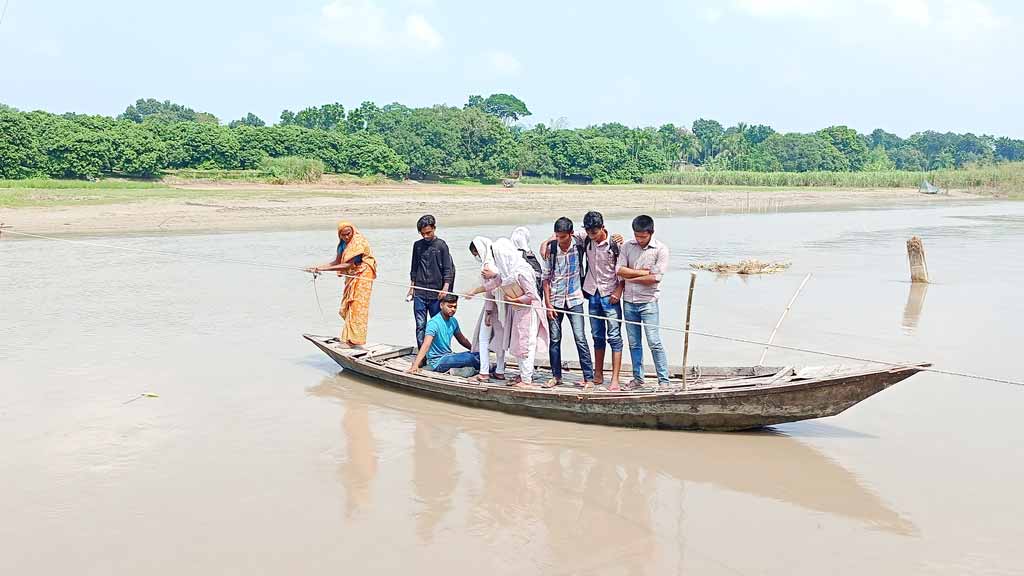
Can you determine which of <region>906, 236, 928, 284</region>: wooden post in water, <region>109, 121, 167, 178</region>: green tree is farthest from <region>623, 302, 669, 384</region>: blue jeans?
<region>109, 121, 167, 178</region>: green tree

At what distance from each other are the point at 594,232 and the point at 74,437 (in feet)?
14.2

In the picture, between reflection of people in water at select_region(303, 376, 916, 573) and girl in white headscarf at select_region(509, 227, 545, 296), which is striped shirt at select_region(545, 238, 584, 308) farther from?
reflection of people in water at select_region(303, 376, 916, 573)

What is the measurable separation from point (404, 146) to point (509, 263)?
1748 inches

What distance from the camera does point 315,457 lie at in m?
6.63

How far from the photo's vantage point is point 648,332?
277 inches

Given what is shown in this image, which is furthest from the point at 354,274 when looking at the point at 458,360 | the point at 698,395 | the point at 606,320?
the point at 698,395

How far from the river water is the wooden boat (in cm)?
14

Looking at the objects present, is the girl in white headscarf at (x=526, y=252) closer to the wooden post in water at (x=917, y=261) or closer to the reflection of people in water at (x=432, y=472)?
the reflection of people in water at (x=432, y=472)

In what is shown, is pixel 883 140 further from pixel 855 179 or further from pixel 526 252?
pixel 526 252

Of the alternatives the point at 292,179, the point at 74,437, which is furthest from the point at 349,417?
the point at 292,179

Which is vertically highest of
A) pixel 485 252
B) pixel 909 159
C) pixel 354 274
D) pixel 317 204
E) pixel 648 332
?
pixel 909 159

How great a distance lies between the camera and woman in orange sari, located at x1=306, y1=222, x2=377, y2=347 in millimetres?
8688

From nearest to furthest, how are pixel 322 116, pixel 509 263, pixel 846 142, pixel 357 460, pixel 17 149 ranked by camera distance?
pixel 357 460 → pixel 509 263 → pixel 17 149 → pixel 322 116 → pixel 846 142

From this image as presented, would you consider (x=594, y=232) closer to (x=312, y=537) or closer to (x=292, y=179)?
(x=312, y=537)
